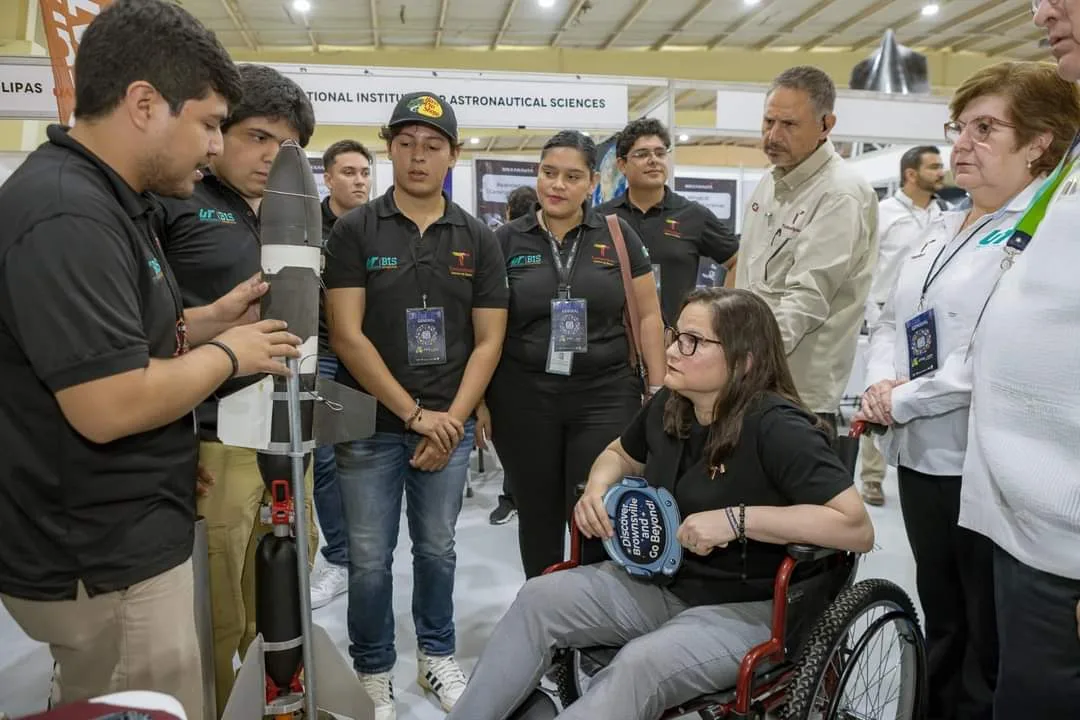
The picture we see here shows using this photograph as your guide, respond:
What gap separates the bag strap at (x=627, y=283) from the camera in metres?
2.34

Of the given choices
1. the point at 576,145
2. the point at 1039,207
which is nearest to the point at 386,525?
the point at 576,145

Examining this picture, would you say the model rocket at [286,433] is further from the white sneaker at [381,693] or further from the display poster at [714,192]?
the display poster at [714,192]

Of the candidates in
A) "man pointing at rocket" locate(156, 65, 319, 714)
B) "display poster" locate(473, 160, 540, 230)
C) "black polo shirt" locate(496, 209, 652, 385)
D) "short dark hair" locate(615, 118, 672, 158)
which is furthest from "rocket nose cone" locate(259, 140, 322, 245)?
"display poster" locate(473, 160, 540, 230)

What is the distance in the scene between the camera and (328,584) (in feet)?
9.93

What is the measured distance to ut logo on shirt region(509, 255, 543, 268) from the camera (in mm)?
2305

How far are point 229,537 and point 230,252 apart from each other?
26.3 inches

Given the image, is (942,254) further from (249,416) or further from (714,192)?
(714,192)

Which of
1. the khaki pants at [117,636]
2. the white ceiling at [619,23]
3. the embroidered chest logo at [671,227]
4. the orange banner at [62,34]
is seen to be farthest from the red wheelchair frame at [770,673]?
the white ceiling at [619,23]

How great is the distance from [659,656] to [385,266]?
122 centimetres

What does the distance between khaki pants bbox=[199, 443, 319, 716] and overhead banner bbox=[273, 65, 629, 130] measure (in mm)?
2370

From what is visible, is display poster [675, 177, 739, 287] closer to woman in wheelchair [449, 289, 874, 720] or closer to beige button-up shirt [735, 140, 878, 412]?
beige button-up shirt [735, 140, 878, 412]

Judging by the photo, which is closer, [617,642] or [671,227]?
[617,642]

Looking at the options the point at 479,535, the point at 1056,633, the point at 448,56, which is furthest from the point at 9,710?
the point at 448,56

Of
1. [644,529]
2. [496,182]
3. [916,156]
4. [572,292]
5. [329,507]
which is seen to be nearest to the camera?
Result: [644,529]
